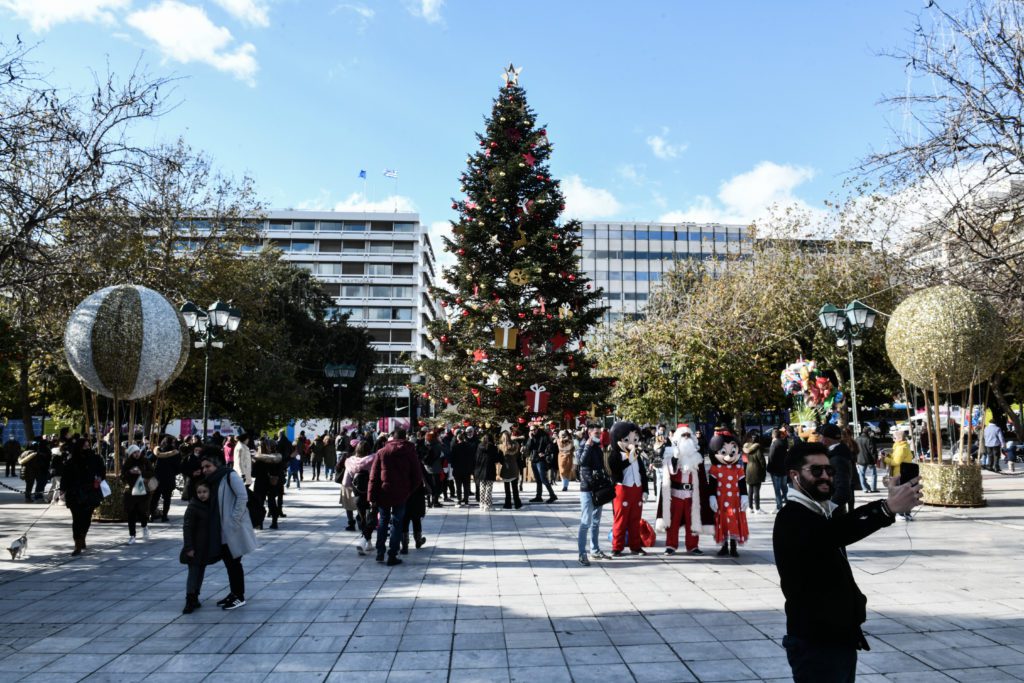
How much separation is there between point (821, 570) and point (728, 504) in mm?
7052

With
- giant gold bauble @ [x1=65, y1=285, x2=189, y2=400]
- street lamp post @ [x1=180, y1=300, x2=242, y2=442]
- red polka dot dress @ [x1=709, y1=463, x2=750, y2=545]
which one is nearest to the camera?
red polka dot dress @ [x1=709, y1=463, x2=750, y2=545]

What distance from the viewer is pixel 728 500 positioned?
32.8ft

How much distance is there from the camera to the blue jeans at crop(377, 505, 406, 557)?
9656 mm

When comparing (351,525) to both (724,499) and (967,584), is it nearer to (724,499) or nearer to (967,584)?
(724,499)

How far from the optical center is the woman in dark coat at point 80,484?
33.4 feet

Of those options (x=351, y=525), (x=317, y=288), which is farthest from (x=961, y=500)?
(x=317, y=288)

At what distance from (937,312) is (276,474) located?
12.2m

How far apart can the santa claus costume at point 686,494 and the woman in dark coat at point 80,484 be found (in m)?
7.91

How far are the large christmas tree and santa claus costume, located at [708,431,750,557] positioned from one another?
12634 millimetres

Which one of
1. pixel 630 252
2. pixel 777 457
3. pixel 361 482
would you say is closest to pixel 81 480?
pixel 361 482

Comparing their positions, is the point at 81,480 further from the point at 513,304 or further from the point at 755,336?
the point at 755,336

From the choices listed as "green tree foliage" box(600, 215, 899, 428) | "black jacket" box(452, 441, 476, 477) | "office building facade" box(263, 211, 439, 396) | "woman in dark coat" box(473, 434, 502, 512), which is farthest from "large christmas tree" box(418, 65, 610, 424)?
"office building facade" box(263, 211, 439, 396)

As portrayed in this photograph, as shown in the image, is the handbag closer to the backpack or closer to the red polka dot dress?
the red polka dot dress

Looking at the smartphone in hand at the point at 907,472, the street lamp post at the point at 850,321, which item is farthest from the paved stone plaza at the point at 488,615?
the street lamp post at the point at 850,321
